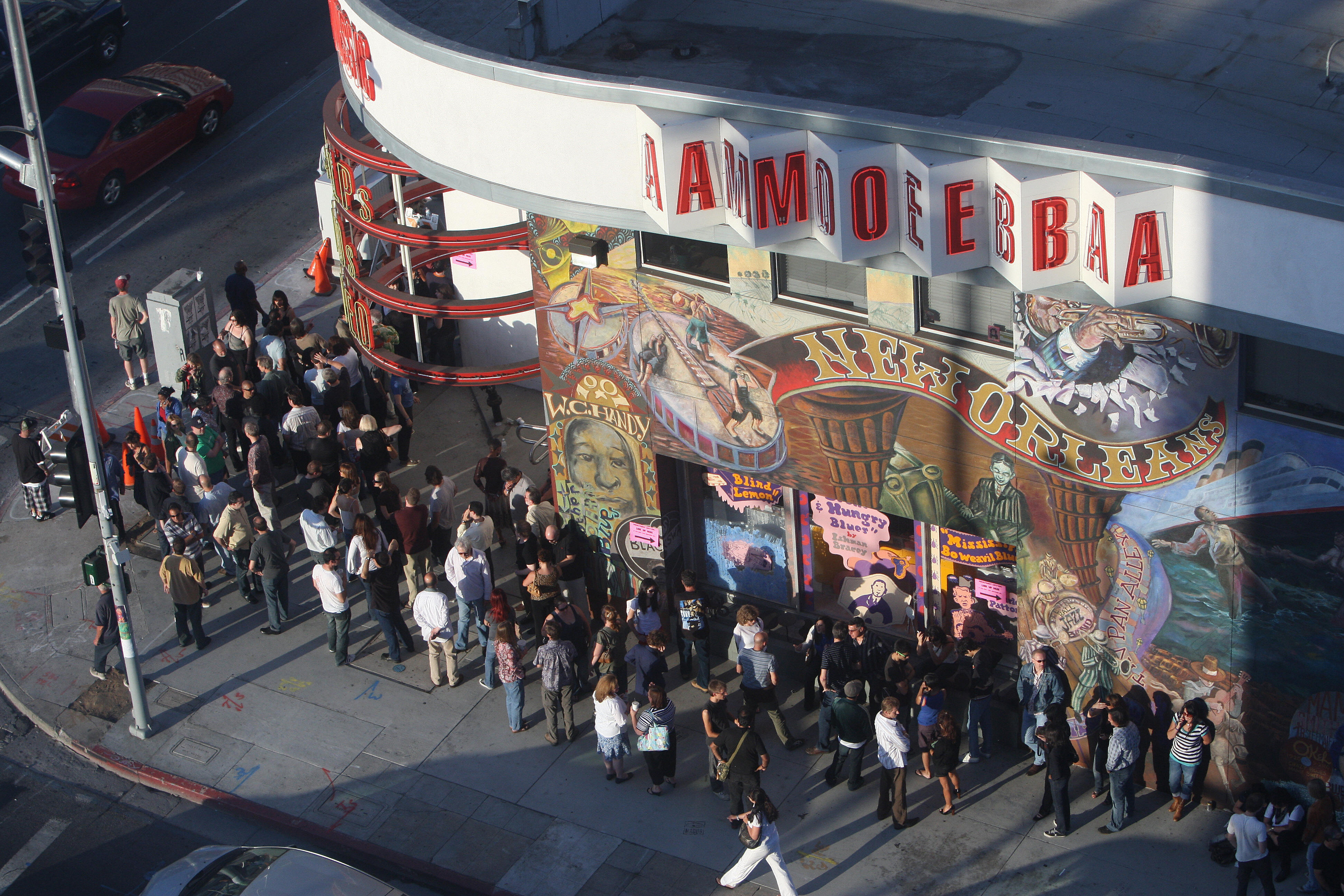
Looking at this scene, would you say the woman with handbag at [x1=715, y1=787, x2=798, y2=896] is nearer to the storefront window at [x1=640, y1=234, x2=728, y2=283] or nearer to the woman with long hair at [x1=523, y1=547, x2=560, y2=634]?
the woman with long hair at [x1=523, y1=547, x2=560, y2=634]

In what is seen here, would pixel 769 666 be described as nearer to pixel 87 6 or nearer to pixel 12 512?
pixel 12 512

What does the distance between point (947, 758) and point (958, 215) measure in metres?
5.74

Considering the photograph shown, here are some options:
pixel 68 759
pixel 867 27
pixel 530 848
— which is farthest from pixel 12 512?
pixel 867 27

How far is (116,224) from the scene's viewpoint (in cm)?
2933

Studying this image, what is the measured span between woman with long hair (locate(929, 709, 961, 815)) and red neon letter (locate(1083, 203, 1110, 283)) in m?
5.00

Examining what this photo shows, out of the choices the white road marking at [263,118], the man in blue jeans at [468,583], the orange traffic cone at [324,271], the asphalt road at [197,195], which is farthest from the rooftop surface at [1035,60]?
the white road marking at [263,118]

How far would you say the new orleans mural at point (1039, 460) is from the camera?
14500 mm

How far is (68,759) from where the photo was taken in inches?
729

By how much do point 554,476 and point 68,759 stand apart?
6602 mm

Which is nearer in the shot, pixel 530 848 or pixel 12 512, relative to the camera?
pixel 530 848

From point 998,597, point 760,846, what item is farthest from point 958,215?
point 760,846

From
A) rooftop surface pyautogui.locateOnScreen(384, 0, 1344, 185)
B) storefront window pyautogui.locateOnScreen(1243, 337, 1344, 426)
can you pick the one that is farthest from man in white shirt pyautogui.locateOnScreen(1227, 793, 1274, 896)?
rooftop surface pyautogui.locateOnScreen(384, 0, 1344, 185)

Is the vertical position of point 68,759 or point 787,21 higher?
point 787,21

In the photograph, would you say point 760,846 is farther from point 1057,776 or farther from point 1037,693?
point 1037,693
